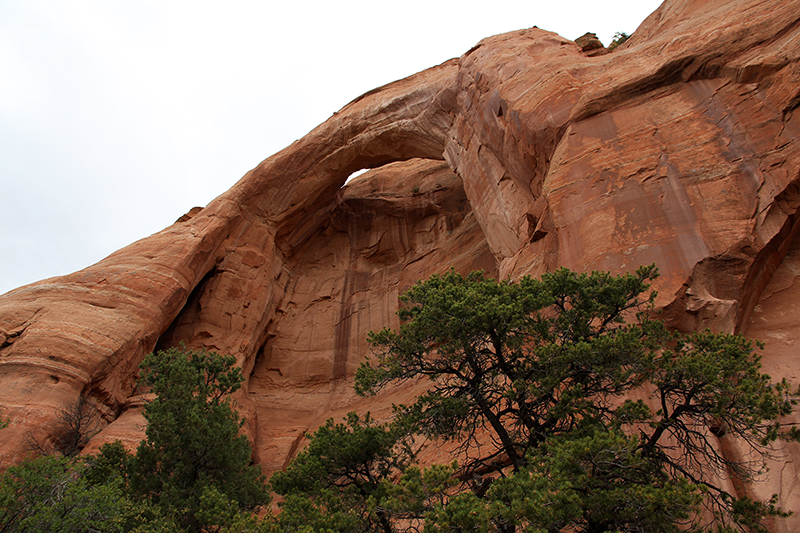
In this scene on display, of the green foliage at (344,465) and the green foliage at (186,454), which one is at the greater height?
the green foliage at (186,454)

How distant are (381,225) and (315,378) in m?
8.39

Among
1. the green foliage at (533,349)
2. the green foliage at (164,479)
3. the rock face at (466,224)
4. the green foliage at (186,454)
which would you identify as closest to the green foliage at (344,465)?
the green foliage at (533,349)

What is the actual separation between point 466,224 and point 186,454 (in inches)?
613

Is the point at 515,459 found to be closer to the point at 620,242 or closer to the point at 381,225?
the point at 620,242

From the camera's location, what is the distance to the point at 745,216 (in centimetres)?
1030

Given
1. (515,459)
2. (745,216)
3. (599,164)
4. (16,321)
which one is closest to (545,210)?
(599,164)

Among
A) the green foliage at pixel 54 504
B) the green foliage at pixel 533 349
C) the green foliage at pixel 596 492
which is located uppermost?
the green foliage at pixel 54 504

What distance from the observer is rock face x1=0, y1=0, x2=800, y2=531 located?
10.5 m

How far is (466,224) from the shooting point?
2291cm

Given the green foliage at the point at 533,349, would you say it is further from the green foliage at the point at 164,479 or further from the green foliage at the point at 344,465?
the green foliage at the point at 164,479

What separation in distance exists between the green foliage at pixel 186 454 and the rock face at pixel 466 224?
15.1 ft

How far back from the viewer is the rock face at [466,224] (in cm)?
1049

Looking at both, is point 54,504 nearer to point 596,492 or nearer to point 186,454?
point 186,454

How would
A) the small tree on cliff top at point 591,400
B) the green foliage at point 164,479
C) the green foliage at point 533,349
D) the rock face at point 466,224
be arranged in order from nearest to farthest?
the small tree on cliff top at point 591,400, the green foliage at point 533,349, the green foliage at point 164,479, the rock face at point 466,224
